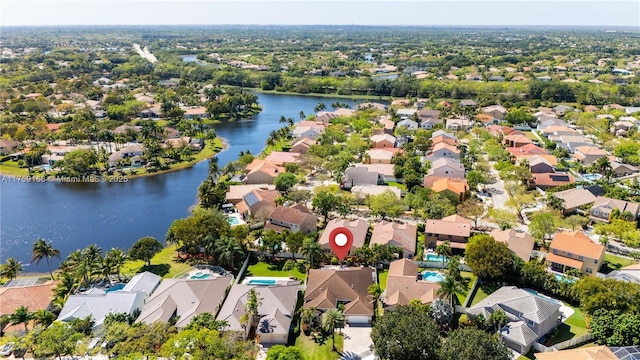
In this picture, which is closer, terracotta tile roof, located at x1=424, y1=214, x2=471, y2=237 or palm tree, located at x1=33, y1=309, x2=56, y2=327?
palm tree, located at x1=33, y1=309, x2=56, y2=327

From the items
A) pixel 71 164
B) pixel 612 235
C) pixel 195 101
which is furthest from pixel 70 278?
pixel 195 101

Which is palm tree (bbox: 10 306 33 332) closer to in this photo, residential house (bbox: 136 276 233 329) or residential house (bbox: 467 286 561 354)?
residential house (bbox: 136 276 233 329)

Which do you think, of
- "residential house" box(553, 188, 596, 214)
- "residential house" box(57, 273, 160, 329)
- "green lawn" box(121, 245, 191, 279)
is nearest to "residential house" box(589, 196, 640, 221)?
"residential house" box(553, 188, 596, 214)

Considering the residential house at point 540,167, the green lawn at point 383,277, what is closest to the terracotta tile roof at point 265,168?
the green lawn at point 383,277

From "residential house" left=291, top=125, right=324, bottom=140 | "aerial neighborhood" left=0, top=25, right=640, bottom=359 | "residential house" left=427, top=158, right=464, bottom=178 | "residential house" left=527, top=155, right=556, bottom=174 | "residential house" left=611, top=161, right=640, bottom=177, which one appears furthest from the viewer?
"residential house" left=291, top=125, right=324, bottom=140

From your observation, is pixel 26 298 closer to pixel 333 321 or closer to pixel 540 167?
pixel 333 321

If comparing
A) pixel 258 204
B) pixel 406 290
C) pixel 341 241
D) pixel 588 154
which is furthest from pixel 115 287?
pixel 588 154

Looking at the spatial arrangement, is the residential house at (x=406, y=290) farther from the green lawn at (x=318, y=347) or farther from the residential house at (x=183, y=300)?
the residential house at (x=183, y=300)
